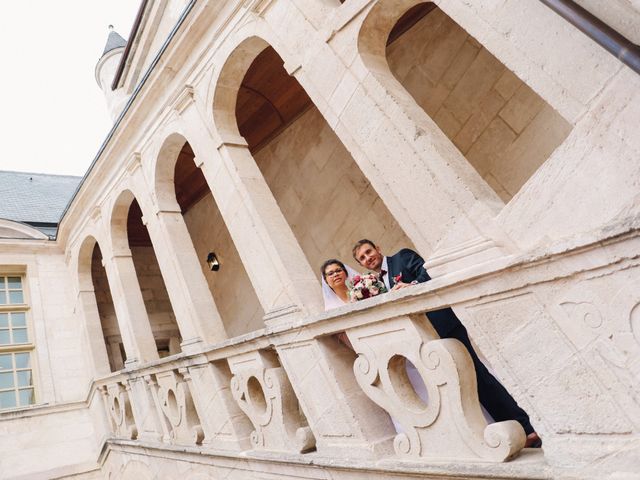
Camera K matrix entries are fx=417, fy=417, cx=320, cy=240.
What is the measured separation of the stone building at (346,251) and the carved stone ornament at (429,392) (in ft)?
0.04

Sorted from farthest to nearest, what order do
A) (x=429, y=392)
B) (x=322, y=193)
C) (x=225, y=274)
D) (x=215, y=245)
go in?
(x=215, y=245)
(x=225, y=274)
(x=322, y=193)
(x=429, y=392)

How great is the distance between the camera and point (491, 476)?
200cm

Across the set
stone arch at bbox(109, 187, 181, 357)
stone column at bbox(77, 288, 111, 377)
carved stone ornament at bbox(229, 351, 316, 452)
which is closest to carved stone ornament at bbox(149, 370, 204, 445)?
carved stone ornament at bbox(229, 351, 316, 452)

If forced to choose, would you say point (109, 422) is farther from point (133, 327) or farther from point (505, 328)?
point (505, 328)

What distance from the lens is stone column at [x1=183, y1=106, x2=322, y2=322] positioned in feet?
12.0

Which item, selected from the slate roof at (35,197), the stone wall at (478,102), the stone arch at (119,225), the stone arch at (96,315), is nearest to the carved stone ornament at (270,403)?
the stone wall at (478,102)

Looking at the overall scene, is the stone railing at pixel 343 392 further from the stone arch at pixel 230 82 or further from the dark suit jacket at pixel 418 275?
the stone arch at pixel 230 82

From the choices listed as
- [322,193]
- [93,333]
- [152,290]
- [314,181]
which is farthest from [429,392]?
[152,290]

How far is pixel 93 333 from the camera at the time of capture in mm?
8109

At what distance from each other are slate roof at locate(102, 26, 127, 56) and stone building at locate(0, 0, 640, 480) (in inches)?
293

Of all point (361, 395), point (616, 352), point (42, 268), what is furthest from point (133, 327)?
point (616, 352)

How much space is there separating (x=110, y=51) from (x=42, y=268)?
335 inches

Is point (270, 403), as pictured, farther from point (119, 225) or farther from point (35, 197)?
point (35, 197)

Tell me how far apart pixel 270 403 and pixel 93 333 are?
6015 mm
